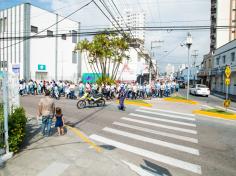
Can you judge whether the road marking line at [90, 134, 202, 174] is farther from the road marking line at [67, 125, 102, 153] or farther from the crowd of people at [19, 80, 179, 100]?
the crowd of people at [19, 80, 179, 100]

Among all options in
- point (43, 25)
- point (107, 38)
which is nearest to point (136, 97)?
point (107, 38)

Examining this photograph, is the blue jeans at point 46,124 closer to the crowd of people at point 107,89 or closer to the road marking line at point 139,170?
the road marking line at point 139,170

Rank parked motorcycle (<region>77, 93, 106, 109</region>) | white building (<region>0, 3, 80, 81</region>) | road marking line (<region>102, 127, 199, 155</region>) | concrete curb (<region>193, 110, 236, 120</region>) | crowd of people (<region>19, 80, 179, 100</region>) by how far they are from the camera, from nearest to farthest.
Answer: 1. road marking line (<region>102, 127, 199, 155</region>)
2. concrete curb (<region>193, 110, 236, 120</region>)
3. parked motorcycle (<region>77, 93, 106, 109</region>)
4. crowd of people (<region>19, 80, 179, 100</region>)
5. white building (<region>0, 3, 80, 81</region>)

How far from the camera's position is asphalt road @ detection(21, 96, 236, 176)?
5.99 m

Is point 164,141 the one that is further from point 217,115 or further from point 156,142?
point 217,115

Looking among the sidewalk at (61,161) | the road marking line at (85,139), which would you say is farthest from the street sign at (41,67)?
the sidewalk at (61,161)

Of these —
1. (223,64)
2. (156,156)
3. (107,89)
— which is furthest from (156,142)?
(223,64)

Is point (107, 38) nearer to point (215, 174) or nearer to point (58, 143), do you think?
point (58, 143)

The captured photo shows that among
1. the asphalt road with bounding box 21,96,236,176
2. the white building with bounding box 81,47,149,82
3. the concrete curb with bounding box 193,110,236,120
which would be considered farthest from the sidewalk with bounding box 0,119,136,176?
the white building with bounding box 81,47,149,82

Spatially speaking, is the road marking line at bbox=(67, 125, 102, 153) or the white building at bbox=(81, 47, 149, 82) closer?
the road marking line at bbox=(67, 125, 102, 153)

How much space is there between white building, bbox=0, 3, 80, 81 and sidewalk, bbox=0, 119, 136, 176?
80.4 ft

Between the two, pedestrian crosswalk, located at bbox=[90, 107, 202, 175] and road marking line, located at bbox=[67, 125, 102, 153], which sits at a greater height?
road marking line, located at bbox=[67, 125, 102, 153]

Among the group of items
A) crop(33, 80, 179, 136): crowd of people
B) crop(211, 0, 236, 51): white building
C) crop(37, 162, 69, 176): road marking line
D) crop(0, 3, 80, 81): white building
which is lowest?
crop(37, 162, 69, 176): road marking line

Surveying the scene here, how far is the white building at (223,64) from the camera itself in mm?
32000
